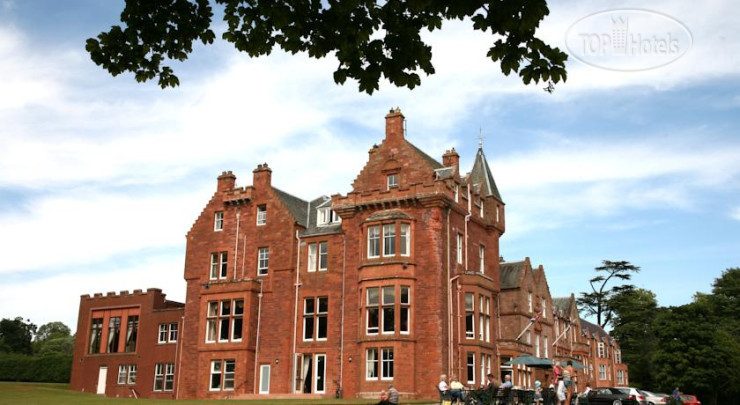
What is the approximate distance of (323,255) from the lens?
44.4m

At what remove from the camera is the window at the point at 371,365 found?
39281 millimetres

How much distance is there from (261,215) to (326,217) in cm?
449

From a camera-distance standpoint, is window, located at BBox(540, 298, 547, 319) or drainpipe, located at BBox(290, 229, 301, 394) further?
window, located at BBox(540, 298, 547, 319)

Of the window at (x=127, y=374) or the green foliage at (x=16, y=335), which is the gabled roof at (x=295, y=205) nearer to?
the window at (x=127, y=374)

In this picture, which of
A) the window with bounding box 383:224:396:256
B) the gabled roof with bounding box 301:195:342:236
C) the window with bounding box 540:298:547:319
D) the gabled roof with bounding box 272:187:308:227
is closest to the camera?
the window with bounding box 383:224:396:256

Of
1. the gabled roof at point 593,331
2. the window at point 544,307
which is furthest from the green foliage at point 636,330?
the window at point 544,307

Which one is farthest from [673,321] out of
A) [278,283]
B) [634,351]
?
[278,283]

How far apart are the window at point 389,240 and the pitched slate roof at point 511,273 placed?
12396 mm

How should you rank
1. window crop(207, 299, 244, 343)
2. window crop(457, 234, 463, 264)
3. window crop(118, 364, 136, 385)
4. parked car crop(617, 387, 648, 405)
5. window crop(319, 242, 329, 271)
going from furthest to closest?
window crop(118, 364, 136, 385) → window crop(207, 299, 244, 343) → window crop(319, 242, 329, 271) → window crop(457, 234, 463, 264) → parked car crop(617, 387, 648, 405)

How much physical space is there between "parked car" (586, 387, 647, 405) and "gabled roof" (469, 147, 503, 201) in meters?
14.6

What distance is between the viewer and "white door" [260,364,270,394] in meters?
43.7

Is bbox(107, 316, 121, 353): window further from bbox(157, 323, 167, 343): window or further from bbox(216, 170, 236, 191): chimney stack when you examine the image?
bbox(216, 170, 236, 191): chimney stack

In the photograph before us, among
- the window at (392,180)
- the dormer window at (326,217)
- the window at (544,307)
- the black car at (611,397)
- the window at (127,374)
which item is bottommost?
the black car at (611,397)

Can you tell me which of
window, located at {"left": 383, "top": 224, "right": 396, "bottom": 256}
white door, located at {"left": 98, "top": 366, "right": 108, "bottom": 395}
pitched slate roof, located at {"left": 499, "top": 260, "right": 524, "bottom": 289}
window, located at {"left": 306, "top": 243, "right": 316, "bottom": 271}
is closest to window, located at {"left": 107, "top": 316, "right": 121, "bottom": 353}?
white door, located at {"left": 98, "top": 366, "right": 108, "bottom": 395}
